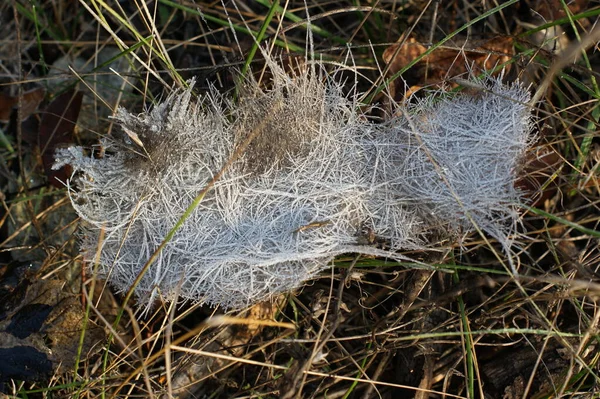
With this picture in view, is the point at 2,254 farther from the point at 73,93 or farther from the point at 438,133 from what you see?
the point at 438,133

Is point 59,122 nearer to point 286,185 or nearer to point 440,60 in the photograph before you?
point 286,185

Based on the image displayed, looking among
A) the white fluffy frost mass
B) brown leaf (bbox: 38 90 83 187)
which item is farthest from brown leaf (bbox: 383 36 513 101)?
brown leaf (bbox: 38 90 83 187)

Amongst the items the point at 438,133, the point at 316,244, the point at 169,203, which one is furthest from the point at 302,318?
the point at 438,133

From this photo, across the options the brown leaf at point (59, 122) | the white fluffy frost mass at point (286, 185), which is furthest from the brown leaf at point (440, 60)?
the brown leaf at point (59, 122)

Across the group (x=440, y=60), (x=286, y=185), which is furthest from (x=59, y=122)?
(x=440, y=60)

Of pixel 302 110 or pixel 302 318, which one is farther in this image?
pixel 302 318

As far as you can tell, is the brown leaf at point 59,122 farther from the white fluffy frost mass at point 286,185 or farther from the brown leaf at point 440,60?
the brown leaf at point 440,60
